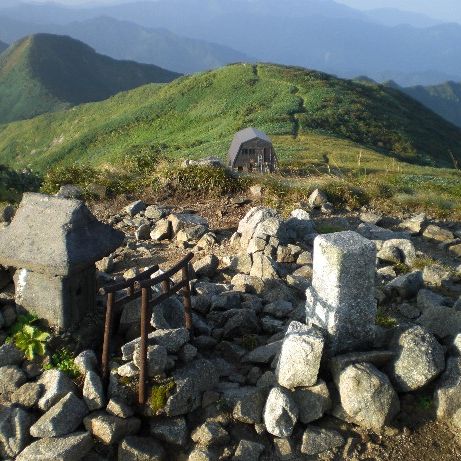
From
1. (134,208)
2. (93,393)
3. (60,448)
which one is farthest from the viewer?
(134,208)

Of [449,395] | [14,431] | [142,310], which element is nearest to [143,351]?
[142,310]

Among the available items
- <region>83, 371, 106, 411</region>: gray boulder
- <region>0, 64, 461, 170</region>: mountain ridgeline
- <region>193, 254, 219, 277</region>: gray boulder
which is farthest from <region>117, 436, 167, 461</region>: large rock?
<region>0, 64, 461, 170</region>: mountain ridgeline

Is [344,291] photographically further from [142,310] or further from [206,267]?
[206,267]

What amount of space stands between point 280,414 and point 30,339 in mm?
3205

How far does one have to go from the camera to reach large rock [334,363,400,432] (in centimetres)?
609

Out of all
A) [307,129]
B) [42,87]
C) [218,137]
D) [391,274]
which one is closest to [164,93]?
[218,137]

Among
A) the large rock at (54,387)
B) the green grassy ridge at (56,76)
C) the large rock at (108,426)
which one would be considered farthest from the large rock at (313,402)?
the green grassy ridge at (56,76)

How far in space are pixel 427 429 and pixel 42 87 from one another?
509 ft

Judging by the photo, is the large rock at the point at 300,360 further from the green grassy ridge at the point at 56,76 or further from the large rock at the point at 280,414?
the green grassy ridge at the point at 56,76

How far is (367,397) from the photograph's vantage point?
6094 mm

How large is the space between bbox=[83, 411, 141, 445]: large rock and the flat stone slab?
172 cm

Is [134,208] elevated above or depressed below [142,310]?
below

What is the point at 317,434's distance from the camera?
19.8 ft

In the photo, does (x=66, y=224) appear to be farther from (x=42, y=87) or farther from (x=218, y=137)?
(x=42, y=87)
